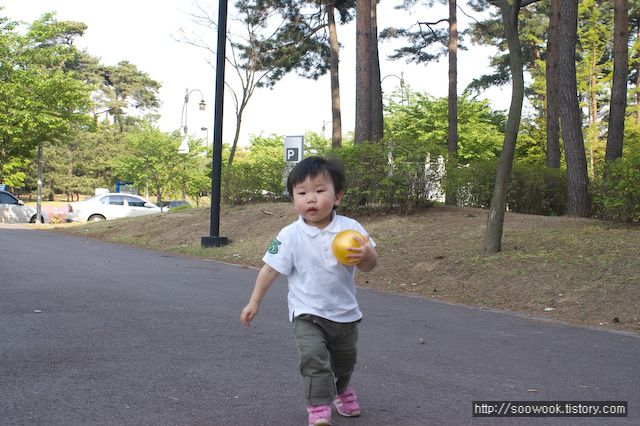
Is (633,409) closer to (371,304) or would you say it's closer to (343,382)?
(343,382)

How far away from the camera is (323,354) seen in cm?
326

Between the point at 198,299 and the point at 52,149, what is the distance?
224ft

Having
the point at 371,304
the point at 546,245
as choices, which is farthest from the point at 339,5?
the point at 371,304

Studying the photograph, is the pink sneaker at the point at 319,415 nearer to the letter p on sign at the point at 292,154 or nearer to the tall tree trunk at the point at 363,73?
the tall tree trunk at the point at 363,73

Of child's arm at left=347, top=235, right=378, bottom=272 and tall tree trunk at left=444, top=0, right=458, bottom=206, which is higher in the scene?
tall tree trunk at left=444, top=0, right=458, bottom=206

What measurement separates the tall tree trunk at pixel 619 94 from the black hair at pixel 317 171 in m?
13.0

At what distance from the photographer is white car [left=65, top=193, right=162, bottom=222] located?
88.9 feet

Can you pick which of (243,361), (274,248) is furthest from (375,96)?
(274,248)

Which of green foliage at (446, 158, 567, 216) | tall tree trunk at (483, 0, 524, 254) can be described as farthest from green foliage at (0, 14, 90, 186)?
tall tree trunk at (483, 0, 524, 254)

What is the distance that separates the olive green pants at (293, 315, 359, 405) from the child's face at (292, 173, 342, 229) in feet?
1.89

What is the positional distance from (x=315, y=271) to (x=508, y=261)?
22.2 ft

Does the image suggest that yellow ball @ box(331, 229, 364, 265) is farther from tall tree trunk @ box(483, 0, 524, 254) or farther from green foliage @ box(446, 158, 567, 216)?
green foliage @ box(446, 158, 567, 216)

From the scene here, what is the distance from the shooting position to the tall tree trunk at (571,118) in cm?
1402

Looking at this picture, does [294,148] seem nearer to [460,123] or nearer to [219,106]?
[219,106]
